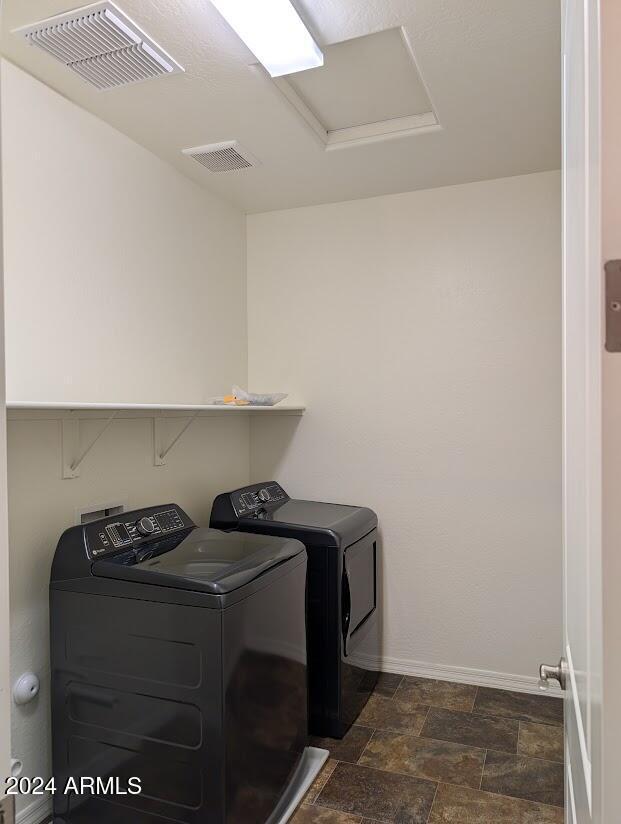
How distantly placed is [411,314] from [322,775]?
83.9 inches

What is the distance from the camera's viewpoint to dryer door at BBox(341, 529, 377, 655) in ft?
8.56

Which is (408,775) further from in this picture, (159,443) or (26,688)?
(159,443)

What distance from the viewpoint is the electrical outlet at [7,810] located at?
25.5 inches

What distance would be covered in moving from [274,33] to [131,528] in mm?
1680

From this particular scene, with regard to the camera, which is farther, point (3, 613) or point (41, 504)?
point (41, 504)

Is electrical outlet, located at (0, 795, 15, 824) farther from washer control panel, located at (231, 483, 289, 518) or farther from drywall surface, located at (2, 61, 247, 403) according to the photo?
washer control panel, located at (231, 483, 289, 518)

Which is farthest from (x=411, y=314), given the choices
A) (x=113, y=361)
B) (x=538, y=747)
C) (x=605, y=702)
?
(x=605, y=702)

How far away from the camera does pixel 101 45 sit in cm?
183

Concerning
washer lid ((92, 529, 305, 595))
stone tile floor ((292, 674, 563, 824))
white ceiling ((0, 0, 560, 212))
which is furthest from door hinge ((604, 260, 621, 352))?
stone tile floor ((292, 674, 563, 824))

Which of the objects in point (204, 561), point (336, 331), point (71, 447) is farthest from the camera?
point (336, 331)

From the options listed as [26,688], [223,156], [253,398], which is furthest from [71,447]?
[223,156]

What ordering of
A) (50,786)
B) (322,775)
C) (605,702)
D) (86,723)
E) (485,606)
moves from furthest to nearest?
(485,606), (322,775), (50,786), (86,723), (605,702)

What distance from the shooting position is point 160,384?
270 centimetres

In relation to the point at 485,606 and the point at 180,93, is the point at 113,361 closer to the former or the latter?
the point at 180,93
